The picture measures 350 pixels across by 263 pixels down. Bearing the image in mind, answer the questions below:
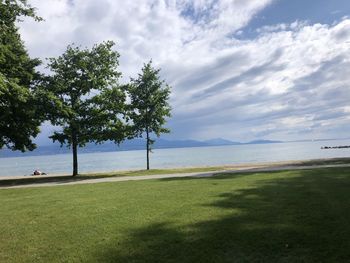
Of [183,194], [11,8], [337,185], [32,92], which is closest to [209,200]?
[183,194]

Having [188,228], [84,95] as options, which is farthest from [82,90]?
[188,228]

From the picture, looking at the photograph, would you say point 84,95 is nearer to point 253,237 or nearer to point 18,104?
point 18,104

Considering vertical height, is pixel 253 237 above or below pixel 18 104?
below

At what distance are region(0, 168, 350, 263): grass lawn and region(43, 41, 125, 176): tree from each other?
18219mm

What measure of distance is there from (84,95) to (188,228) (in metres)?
25.3

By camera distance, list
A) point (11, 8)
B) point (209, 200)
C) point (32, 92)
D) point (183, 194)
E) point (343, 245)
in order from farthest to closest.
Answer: point (32, 92) < point (11, 8) < point (183, 194) < point (209, 200) < point (343, 245)

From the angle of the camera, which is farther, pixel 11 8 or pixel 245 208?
pixel 11 8

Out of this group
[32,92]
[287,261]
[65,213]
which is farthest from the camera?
[32,92]

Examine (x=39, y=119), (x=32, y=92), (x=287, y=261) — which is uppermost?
(x=32, y=92)

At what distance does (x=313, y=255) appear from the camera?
629cm

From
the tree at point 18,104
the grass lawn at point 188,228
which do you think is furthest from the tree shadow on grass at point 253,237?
the tree at point 18,104

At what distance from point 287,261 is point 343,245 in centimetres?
121

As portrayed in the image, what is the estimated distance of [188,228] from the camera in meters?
8.40

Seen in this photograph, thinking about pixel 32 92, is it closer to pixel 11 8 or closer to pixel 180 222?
pixel 11 8
